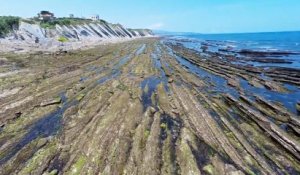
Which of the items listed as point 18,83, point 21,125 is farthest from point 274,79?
point 18,83

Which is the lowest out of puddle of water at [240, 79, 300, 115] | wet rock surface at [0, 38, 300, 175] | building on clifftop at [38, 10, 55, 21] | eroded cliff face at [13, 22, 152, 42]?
eroded cliff face at [13, 22, 152, 42]

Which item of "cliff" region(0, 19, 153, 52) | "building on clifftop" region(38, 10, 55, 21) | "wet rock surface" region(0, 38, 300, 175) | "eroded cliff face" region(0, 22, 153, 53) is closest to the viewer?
"wet rock surface" region(0, 38, 300, 175)

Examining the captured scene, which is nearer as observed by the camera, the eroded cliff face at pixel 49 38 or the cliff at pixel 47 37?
the eroded cliff face at pixel 49 38

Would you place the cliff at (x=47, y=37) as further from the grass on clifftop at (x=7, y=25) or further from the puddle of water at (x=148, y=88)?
the puddle of water at (x=148, y=88)

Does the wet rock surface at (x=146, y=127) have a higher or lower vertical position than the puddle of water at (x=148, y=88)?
higher

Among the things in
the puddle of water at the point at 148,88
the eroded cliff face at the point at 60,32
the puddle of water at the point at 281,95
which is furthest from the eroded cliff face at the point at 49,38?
the puddle of water at the point at 281,95

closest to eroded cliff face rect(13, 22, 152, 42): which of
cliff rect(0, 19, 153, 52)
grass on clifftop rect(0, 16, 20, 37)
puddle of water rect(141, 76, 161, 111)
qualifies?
cliff rect(0, 19, 153, 52)

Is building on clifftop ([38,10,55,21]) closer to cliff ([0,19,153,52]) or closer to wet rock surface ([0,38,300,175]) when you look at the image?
cliff ([0,19,153,52])

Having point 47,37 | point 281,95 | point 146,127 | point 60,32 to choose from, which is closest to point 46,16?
point 60,32

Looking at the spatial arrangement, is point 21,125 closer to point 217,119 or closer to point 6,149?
point 6,149
